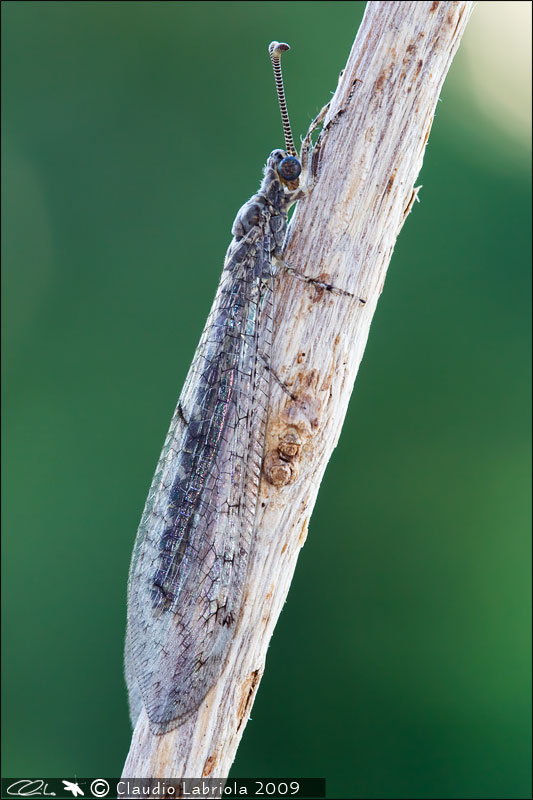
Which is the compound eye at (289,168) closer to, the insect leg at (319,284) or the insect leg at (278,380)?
the insect leg at (319,284)

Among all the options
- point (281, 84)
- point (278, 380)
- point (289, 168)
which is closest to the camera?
point (278, 380)

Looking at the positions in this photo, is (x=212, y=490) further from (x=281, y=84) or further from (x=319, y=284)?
(x=281, y=84)

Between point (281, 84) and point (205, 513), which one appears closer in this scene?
point (205, 513)

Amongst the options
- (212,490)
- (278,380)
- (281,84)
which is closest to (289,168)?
(281,84)

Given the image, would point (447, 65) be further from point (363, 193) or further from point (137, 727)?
point (137, 727)

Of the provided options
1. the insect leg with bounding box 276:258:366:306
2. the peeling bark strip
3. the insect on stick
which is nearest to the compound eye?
the insect on stick

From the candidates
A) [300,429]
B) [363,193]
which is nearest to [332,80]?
[363,193]
